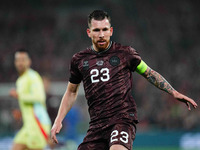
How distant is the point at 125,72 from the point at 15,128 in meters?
11.6

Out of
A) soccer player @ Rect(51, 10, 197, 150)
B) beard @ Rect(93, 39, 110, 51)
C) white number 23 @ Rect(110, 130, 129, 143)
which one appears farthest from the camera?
beard @ Rect(93, 39, 110, 51)

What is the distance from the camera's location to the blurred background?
1538 centimetres

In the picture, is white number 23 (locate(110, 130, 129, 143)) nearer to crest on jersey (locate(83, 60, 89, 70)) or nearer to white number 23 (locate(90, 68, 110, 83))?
white number 23 (locate(90, 68, 110, 83))

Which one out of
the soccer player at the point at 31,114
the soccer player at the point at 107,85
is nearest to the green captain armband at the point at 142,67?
the soccer player at the point at 107,85

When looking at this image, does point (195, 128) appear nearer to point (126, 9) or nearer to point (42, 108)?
point (42, 108)

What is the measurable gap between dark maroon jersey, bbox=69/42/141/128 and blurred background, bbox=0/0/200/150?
24.8 ft

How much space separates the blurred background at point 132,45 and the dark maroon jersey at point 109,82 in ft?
24.8

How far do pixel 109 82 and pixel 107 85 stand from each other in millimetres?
40

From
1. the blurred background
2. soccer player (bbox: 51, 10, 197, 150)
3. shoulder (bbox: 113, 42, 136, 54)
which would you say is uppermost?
the blurred background

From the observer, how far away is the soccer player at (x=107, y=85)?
4.89 m

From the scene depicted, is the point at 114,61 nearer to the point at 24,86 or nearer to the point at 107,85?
the point at 107,85

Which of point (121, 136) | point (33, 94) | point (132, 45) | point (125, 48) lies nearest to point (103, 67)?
point (125, 48)

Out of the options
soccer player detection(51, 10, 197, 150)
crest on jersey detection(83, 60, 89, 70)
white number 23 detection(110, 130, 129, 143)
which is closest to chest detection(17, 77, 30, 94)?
soccer player detection(51, 10, 197, 150)

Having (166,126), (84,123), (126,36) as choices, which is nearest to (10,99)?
(84,123)
